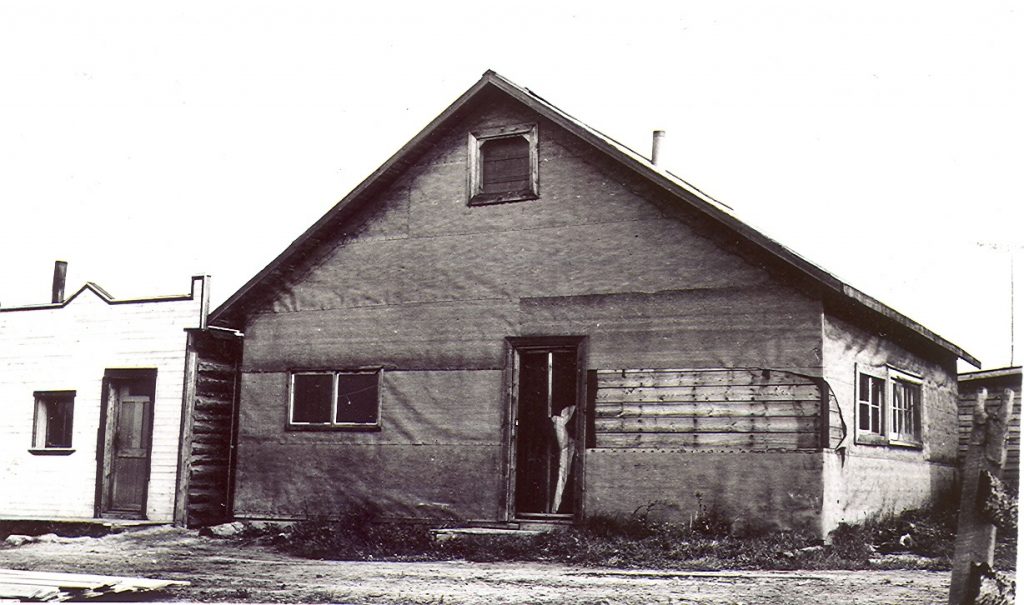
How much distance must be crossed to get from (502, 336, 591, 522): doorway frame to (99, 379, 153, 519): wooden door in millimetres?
6236

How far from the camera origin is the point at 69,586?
9336mm

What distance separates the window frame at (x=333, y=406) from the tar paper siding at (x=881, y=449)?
5.86 meters

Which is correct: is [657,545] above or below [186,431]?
below

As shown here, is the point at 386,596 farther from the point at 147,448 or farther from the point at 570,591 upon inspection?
the point at 147,448

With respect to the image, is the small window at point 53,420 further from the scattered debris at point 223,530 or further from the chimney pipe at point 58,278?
the scattered debris at point 223,530

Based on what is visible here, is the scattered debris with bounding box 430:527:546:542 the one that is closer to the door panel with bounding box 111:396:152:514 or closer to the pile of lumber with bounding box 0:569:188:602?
the pile of lumber with bounding box 0:569:188:602

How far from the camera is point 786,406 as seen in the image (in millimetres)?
11961

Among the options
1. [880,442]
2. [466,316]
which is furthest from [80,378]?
[880,442]

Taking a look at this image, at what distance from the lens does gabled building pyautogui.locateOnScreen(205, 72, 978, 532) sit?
39.9 feet

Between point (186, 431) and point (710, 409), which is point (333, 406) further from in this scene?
point (710, 409)

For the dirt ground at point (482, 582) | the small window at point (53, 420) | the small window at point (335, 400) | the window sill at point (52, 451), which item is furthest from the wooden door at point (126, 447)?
the dirt ground at point (482, 582)

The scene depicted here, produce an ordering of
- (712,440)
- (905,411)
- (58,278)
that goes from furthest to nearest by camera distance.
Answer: (58,278), (905,411), (712,440)

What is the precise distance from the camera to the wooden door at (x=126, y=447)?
648 inches

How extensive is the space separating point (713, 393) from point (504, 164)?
414 centimetres
